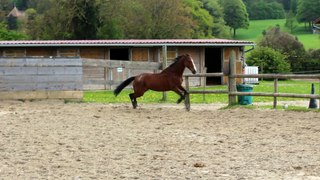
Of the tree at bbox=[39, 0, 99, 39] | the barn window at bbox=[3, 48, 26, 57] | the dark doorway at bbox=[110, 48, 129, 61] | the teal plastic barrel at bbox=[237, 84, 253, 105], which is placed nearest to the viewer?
the teal plastic barrel at bbox=[237, 84, 253, 105]

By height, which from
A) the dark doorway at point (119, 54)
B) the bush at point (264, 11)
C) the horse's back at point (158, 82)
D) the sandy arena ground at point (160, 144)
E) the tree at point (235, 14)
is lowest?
the sandy arena ground at point (160, 144)

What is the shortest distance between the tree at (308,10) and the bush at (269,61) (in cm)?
4660

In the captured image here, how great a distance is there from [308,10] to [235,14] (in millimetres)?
10765

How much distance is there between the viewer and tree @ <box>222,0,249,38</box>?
273ft

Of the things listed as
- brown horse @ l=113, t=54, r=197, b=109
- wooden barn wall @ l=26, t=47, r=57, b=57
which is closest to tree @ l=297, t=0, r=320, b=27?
wooden barn wall @ l=26, t=47, r=57, b=57

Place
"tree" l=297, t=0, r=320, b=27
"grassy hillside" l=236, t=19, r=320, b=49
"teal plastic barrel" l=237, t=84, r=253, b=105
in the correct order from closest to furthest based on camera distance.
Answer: "teal plastic barrel" l=237, t=84, r=253, b=105, "grassy hillside" l=236, t=19, r=320, b=49, "tree" l=297, t=0, r=320, b=27

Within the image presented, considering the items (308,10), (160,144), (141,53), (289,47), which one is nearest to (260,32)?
(308,10)

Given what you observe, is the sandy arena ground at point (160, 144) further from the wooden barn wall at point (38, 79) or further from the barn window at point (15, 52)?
the barn window at point (15, 52)

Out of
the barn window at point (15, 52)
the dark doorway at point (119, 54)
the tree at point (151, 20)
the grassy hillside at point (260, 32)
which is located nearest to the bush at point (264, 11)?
the grassy hillside at point (260, 32)

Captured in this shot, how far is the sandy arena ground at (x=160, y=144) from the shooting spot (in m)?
6.73

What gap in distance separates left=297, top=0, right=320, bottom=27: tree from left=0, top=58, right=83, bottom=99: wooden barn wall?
2792 inches

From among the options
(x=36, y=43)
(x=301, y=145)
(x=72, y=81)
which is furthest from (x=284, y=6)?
(x=301, y=145)

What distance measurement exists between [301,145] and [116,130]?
350cm

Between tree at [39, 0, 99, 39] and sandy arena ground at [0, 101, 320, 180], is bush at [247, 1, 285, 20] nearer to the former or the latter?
tree at [39, 0, 99, 39]
